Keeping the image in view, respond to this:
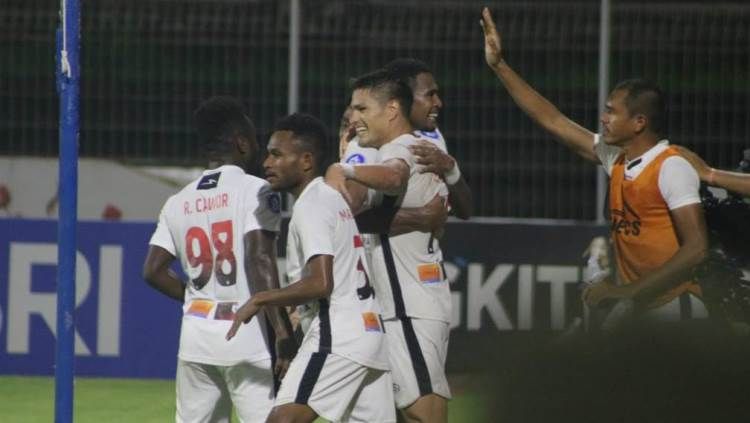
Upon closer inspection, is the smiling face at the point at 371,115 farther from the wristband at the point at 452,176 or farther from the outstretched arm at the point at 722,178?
the outstretched arm at the point at 722,178

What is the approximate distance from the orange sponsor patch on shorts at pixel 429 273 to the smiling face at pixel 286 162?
0.87m

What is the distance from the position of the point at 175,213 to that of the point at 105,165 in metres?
5.36

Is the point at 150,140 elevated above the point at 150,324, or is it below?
above

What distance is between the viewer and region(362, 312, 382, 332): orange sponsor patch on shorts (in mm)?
5357

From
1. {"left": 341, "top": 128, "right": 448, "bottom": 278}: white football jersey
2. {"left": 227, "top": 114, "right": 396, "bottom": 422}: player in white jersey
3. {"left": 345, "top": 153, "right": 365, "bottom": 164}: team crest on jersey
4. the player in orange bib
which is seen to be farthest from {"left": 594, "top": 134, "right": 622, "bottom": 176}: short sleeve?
{"left": 227, "top": 114, "right": 396, "bottom": 422}: player in white jersey

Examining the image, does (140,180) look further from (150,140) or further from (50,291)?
(50,291)

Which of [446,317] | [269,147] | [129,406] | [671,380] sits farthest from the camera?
[129,406]

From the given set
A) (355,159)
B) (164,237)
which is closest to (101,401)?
(164,237)

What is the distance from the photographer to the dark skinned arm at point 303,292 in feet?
16.9

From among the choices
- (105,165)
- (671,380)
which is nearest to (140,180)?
(105,165)

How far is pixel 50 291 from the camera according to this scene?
10648 mm

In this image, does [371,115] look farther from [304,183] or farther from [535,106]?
[535,106]

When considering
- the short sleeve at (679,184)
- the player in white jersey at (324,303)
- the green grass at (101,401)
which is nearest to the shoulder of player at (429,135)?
the player in white jersey at (324,303)

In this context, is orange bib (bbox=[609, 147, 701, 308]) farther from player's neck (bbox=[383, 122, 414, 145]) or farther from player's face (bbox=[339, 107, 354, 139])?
player's face (bbox=[339, 107, 354, 139])
